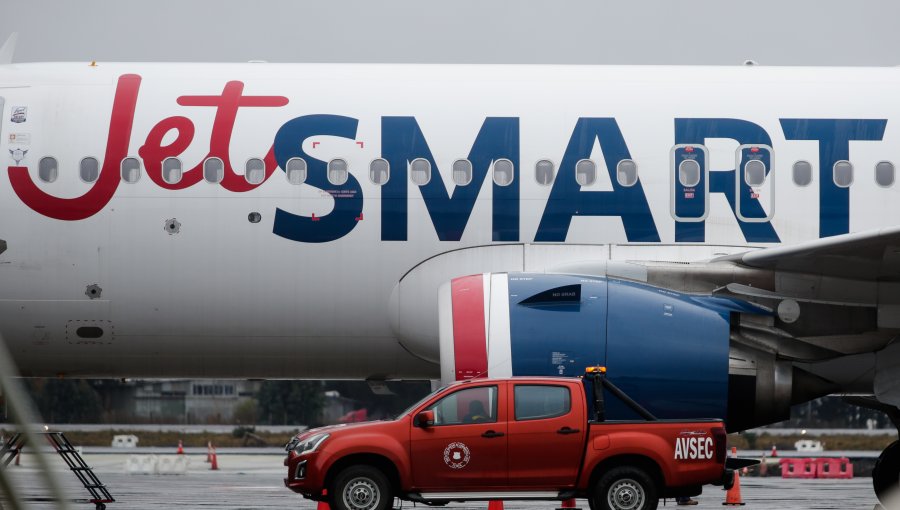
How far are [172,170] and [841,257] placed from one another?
6696 mm

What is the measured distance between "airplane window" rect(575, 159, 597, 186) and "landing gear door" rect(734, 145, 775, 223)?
1492 mm

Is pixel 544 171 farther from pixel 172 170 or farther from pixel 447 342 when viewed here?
pixel 172 170

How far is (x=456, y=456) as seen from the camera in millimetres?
10781

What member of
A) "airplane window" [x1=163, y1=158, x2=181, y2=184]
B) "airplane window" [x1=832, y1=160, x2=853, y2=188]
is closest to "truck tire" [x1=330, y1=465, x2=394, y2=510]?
"airplane window" [x1=163, y1=158, x2=181, y2=184]

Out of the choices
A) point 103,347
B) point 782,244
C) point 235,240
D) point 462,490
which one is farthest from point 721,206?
point 103,347

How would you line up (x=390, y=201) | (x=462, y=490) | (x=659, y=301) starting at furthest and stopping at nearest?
(x=390, y=201)
(x=659, y=301)
(x=462, y=490)

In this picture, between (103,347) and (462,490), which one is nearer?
(462,490)

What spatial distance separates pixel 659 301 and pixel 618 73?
116 inches

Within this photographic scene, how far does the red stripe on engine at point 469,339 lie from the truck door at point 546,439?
51 centimetres

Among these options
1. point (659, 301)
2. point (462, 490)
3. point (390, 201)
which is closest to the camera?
point (462, 490)

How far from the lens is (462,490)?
35.5 ft

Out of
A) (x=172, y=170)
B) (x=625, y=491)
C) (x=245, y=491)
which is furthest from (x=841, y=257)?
(x=245, y=491)

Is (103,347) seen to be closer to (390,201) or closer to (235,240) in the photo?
(235,240)

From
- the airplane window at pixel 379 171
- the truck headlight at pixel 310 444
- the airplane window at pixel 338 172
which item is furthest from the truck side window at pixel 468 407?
the airplane window at pixel 338 172
